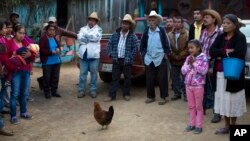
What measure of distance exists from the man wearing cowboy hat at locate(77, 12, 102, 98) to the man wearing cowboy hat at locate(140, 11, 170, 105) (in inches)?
41.9

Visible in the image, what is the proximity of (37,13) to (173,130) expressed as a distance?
493 inches

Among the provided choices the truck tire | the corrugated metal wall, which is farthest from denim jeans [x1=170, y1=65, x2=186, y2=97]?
the corrugated metal wall

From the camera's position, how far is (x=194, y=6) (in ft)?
56.1

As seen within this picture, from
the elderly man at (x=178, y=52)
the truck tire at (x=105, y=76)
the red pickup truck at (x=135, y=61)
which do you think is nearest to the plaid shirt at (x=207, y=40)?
the elderly man at (x=178, y=52)

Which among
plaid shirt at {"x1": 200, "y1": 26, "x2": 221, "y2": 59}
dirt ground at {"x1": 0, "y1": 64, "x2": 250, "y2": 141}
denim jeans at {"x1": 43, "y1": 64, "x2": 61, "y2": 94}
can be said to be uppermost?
plaid shirt at {"x1": 200, "y1": 26, "x2": 221, "y2": 59}

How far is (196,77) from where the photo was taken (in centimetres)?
616

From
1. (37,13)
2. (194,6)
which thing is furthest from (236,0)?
(37,13)

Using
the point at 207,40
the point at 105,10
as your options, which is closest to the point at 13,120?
the point at 207,40

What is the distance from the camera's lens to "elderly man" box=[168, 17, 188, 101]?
8.19m

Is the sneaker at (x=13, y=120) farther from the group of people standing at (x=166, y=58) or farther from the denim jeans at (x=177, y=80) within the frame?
the denim jeans at (x=177, y=80)

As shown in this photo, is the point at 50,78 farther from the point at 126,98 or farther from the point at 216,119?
the point at 216,119

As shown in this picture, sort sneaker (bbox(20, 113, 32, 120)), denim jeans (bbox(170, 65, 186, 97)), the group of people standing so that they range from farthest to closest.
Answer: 1. denim jeans (bbox(170, 65, 186, 97))
2. sneaker (bbox(20, 113, 32, 120))
3. the group of people standing

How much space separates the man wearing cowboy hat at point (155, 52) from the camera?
8086 millimetres

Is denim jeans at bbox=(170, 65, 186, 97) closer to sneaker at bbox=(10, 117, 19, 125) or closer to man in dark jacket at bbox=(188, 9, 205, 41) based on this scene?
man in dark jacket at bbox=(188, 9, 205, 41)
